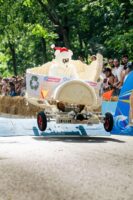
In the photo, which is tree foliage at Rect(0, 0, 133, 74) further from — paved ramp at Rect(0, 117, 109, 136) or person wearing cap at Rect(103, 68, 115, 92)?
paved ramp at Rect(0, 117, 109, 136)

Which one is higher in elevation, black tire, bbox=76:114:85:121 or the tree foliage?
the tree foliage

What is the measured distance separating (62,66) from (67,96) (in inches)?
70.8

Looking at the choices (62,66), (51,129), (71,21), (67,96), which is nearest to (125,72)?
(62,66)

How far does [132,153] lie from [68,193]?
4.10 m

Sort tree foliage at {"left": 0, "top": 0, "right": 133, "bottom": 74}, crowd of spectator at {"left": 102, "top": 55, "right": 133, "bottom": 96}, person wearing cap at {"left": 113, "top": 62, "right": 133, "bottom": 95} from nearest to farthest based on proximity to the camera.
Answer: person wearing cap at {"left": 113, "top": 62, "right": 133, "bottom": 95} < crowd of spectator at {"left": 102, "top": 55, "right": 133, "bottom": 96} < tree foliage at {"left": 0, "top": 0, "right": 133, "bottom": 74}

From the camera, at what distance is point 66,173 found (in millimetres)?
6895

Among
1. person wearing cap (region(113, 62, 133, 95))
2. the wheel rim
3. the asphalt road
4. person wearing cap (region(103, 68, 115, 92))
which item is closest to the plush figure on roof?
the wheel rim

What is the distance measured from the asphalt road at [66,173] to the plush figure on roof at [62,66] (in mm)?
4409

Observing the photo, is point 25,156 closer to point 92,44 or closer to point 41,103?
point 41,103

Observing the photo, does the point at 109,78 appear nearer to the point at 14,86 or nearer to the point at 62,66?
the point at 62,66

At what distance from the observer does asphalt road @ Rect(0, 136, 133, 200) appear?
217 inches

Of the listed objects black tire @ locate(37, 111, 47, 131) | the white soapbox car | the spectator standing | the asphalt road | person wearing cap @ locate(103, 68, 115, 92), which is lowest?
the asphalt road

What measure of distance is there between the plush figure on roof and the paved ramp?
143 cm

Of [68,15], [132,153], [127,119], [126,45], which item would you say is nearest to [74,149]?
[132,153]
